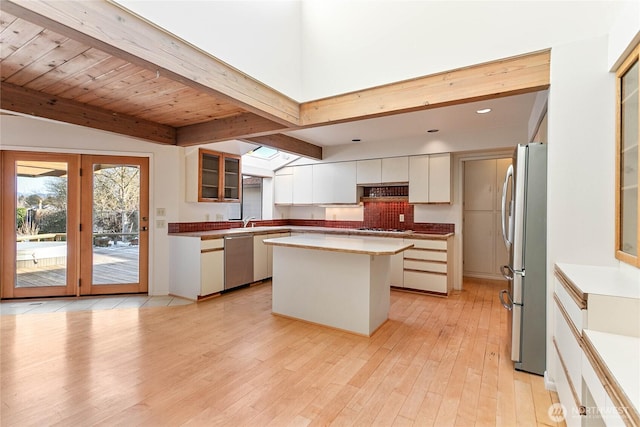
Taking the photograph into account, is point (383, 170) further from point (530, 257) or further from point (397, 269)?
point (530, 257)

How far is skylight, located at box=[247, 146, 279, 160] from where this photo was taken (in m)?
6.02

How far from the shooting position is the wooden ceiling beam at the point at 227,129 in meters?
3.59

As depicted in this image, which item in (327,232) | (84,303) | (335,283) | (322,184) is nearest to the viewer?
(335,283)

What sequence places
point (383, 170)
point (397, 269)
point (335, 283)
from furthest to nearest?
point (383, 170) < point (397, 269) < point (335, 283)

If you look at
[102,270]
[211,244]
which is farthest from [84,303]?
[211,244]

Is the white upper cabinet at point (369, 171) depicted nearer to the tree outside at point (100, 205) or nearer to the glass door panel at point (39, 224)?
the tree outside at point (100, 205)

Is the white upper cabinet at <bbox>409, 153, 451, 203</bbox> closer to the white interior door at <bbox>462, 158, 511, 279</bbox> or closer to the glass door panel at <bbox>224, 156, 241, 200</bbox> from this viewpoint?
the white interior door at <bbox>462, 158, 511, 279</bbox>

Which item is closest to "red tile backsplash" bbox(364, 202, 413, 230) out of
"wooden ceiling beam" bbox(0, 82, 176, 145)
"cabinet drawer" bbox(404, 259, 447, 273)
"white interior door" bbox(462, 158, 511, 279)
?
"cabinet drawer" bbox(404, 259, 447, 273)

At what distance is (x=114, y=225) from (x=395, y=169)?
4.47 meters

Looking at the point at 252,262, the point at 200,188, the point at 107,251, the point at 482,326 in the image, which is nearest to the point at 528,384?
Answer: the point at 482,326

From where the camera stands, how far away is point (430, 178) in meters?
4.82

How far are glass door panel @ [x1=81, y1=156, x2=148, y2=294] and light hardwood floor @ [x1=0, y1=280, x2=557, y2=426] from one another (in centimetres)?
86
